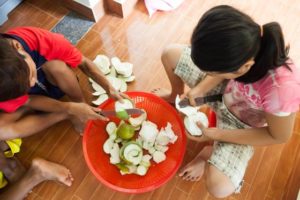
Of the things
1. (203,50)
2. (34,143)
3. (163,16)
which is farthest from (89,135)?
(163,16)

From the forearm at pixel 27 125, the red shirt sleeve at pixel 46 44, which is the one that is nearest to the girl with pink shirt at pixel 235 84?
the red shirt sleeve at pixel 46 44

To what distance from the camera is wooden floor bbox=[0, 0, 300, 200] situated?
1.06 m

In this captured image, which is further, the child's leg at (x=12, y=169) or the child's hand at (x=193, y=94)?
the child's leg at (x=12, y=169)

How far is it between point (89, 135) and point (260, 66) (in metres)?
0.60

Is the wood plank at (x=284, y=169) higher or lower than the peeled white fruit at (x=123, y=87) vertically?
lower

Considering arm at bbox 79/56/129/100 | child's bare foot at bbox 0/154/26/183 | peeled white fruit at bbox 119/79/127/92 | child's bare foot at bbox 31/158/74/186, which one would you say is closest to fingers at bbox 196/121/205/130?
arm at bbox 79/56/129/100

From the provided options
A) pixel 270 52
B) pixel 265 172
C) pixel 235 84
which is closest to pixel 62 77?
pixel 235 84

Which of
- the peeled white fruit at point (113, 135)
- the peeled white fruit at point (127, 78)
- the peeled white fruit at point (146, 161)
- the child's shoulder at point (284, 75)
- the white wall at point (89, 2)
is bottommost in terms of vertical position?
the peeled white fruit at point (146, 161)

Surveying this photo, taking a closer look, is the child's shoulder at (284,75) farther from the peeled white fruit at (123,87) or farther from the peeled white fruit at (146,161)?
the peeled white fruit at (123,87)

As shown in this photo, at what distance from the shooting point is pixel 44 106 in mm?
961

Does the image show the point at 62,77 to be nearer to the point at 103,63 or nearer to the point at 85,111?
the point at 85,111

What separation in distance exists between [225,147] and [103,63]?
1.96 ft

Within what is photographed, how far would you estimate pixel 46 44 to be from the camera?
34.8 inches

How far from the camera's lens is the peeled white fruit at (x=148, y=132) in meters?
1.03
